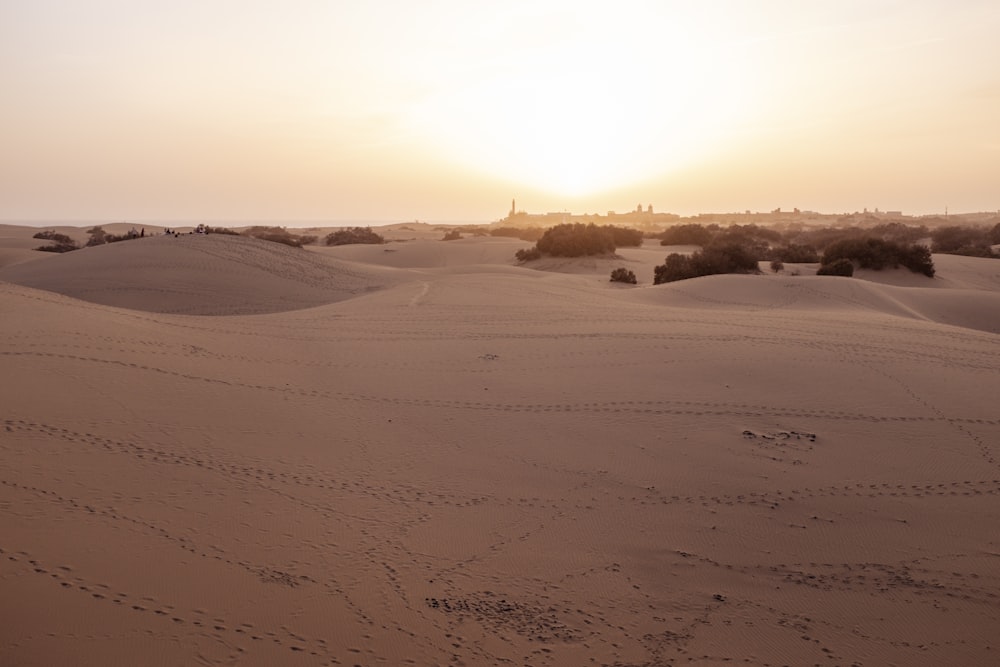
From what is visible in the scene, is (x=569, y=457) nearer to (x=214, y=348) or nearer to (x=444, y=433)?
(x=444, y=433)

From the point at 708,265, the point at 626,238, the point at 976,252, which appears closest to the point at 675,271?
the point at 708,265

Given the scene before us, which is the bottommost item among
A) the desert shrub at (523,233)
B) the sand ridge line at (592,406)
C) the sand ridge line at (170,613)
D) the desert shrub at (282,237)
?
the sand ridge line at (170,613)

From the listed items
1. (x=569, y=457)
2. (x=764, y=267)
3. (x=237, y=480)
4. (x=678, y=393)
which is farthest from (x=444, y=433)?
(x=764, y=267)

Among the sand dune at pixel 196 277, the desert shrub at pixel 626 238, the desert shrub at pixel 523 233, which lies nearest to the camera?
the sand dune at pixel 196 277

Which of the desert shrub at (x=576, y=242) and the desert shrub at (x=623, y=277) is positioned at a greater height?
the desert shrub at (x=576, y=242)

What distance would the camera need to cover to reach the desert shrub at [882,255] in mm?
26750

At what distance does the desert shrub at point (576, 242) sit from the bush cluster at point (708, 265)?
764 cm

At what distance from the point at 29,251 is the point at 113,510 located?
34.0 m

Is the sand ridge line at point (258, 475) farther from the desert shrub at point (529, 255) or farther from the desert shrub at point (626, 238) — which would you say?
the desert shrub at point (626, 238)

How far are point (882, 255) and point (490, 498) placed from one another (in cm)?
2633

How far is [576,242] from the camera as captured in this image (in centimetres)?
3306

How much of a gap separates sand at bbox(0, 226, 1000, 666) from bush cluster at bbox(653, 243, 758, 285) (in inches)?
560

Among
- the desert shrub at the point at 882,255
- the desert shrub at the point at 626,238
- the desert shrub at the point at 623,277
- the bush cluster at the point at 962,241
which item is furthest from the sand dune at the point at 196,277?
the bush cluster at the point at 962,241

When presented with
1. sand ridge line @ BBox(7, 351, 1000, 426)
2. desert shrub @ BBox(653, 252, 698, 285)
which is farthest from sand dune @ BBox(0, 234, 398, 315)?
sand ridge line @ BBox(7, 351, 1000, 426)
